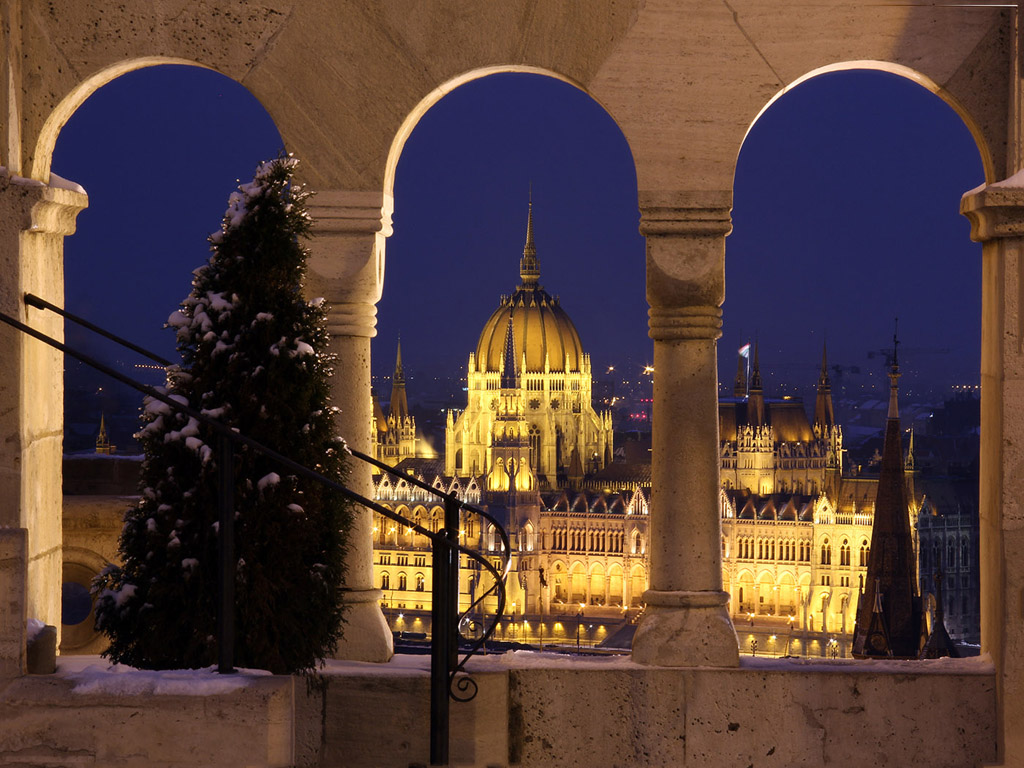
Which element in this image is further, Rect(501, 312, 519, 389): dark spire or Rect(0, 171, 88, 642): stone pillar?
Rect(501, 312, 519, 389): dark spire

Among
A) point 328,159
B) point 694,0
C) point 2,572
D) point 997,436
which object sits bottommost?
point 2,572

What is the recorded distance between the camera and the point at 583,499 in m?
85.9

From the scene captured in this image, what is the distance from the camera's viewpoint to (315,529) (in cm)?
455

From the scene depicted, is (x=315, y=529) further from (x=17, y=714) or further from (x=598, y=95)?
(x=598, y=95)

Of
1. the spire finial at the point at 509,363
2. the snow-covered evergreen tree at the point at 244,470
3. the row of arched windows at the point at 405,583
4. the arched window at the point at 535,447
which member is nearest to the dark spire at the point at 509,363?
the spire finial at the point at 509,363

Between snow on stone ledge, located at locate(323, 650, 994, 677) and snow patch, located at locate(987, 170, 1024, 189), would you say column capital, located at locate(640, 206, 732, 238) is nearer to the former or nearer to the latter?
snow patch, located at locate(987, 170, 1024, 189)

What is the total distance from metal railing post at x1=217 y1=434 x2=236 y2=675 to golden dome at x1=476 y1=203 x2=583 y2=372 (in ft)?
282

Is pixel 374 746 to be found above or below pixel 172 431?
below

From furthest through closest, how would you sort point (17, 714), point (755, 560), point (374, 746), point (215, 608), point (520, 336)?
point (520, 336), point (755, 560), point (374, 746), point (215, 608), point (17, 714)

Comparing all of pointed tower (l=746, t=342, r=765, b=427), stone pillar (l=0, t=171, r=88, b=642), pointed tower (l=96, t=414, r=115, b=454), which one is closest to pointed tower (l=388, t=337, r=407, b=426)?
pointed tower (l=746, t=342, r=765, b=427)

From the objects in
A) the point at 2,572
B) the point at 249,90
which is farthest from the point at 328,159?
the point at 2,572

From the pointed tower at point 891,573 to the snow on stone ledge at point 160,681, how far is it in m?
19.1

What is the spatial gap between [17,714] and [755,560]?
7838 centimetres

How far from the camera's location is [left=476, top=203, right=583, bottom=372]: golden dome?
298 ft
